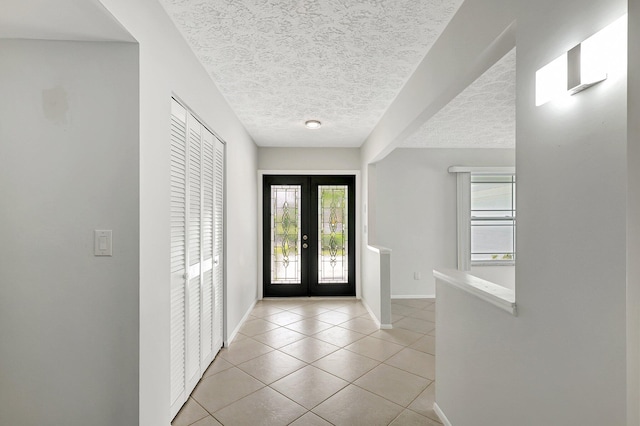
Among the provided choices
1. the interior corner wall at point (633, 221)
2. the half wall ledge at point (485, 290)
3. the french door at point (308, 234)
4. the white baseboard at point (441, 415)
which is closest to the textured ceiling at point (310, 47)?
the interior corner wall at point (633, 221)

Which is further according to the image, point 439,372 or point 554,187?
point 439,372

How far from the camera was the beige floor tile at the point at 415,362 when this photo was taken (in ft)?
9.56

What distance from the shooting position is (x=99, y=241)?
5.24 ft

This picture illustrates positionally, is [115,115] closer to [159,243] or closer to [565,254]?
[159,243]

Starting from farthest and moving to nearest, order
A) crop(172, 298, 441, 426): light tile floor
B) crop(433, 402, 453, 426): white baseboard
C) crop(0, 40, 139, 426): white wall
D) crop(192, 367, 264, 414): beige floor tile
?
crop(192, 367, 264, 414): beige floor tile → crop(172, 298, 441, 426): light tile floor → crop(433, 402, 453, 426): white baseboard → crop(0, 40, 139, 426): white wall

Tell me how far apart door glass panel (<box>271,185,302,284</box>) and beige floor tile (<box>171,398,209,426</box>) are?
10.3 ft

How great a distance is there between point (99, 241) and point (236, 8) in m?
1.42

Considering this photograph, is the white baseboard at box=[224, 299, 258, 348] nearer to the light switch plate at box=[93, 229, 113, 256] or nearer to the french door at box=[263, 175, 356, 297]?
the french door at box=[263, 175, 356, 297]

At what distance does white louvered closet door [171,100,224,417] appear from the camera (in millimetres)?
2203

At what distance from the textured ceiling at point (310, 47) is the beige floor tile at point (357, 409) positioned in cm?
250

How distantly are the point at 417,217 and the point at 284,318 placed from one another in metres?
2.69

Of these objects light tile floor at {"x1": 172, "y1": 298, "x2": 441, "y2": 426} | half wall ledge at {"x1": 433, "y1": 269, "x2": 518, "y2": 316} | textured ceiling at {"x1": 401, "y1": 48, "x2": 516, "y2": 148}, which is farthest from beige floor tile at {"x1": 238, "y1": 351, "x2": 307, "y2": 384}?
textured ceiling at {"x1": 401, "y1": 48, "x2": 516, "y2": 148}

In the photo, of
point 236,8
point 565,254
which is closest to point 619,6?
point 565,254

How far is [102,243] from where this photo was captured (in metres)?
1.60
